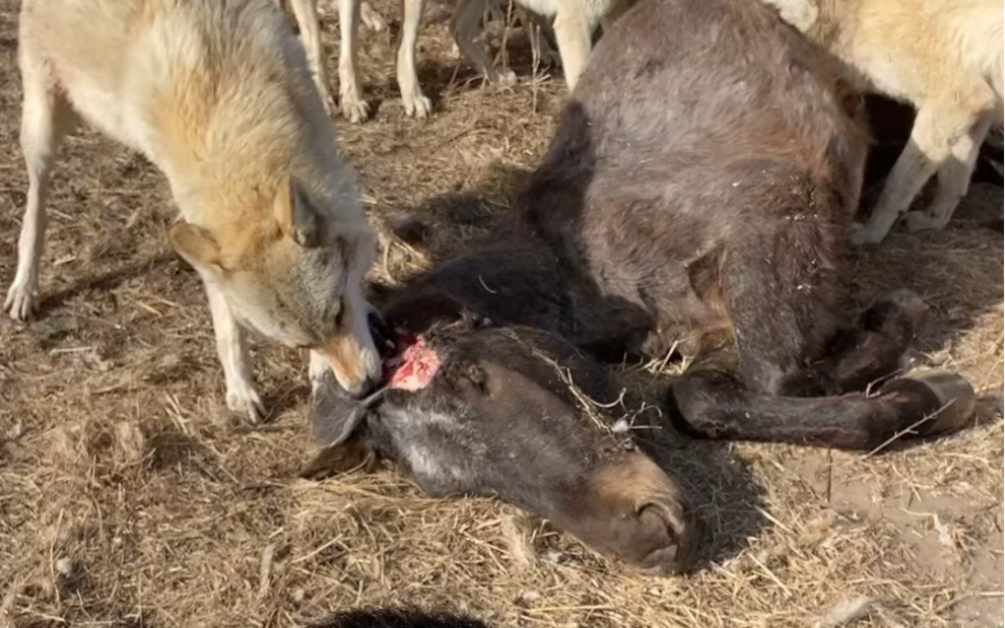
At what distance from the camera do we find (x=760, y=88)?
4.55m

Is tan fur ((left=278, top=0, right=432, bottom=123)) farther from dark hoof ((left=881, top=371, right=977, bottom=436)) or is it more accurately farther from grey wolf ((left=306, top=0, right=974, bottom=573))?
dark hoof ((left=881, top=371, right=977, bottom=436))

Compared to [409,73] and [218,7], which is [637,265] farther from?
[409,73]

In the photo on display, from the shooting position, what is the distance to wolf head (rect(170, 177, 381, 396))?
366 cm

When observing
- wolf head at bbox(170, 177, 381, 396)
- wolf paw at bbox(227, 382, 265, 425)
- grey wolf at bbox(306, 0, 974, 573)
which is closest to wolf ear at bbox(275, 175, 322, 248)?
wolf head at bbox(170, 177, 381, 396)

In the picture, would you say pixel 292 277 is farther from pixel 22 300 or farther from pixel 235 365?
pixel 22 300

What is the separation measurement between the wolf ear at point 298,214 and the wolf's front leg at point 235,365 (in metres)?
0.84

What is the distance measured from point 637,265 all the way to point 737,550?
→ 1.14m

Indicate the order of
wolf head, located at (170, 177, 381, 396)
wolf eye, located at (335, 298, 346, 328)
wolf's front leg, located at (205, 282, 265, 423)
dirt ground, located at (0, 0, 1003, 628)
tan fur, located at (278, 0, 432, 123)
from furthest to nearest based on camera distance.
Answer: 1. tan fur, located at (278, 0, 432, 123)
2. wolf's front leg, located at (205, 282, 265, 423)
3. wolf eye, located at (335, 298, 346, 328)
4. wolf head, located at (170, 177, 381, 396)
5. dirt ground, located at (0, 0, 1003, 628)

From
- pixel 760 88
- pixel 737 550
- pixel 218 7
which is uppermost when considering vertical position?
pixel 218 7

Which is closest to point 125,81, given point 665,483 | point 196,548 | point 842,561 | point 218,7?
point 218,7

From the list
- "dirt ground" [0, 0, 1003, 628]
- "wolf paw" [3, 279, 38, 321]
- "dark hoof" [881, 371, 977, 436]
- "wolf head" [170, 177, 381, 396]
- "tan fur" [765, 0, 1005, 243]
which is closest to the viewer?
"dirt ground" [0, 0, 1003, 628]

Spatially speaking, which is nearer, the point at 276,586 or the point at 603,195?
the point at 276,586

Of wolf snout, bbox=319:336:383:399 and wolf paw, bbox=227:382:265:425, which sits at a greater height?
wolf snout, bbox=319:336:383:399

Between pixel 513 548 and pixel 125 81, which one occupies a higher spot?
pixel 125 81
